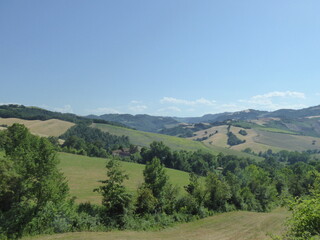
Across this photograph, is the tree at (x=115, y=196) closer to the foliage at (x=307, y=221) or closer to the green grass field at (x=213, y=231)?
the green grass field at (x=213, y=231)

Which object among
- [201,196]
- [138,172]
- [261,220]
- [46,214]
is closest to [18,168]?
[46,214]

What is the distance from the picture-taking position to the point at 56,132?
18338 centimetres

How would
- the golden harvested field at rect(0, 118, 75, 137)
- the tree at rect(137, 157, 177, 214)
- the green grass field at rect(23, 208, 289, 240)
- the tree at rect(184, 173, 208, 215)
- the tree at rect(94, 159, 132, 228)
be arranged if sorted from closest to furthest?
the green grass field at rect(23, 208, 289, 240) < the tree at rect(94, 159, 132, 228) < the tree at rect(137, 157, 177, 214) < the tree at rect(184, 173, 208, 215) < the golden harvested field at rect(0, 118, 75, 137)

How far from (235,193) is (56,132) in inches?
6265

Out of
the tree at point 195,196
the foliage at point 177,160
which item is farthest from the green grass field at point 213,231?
the foliage at point 177,160

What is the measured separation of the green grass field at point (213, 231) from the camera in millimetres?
31812

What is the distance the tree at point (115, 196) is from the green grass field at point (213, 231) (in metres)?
2.82

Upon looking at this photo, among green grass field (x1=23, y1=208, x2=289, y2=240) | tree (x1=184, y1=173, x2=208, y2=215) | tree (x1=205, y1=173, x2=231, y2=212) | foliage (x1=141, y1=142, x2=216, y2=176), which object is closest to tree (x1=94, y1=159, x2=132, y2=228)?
green grass field (x1=23, y1=208, x2=289, y2=240)

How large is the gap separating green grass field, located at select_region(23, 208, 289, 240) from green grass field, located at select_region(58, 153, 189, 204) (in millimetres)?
15010

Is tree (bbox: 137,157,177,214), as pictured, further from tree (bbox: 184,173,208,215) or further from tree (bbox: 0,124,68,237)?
tree (bbox: 0,124,68,237)

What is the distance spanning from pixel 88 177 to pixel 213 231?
51.8 meters

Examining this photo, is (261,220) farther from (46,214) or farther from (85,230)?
(46,214)

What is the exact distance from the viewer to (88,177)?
79500mm

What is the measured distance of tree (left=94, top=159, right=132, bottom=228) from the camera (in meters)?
35.6
